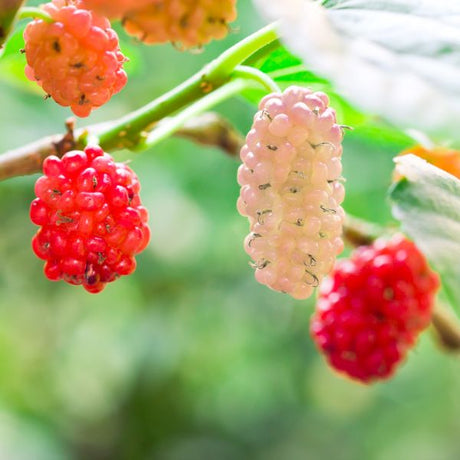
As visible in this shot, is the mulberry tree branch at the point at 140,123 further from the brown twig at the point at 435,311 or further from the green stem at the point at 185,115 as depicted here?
the brown twig at the point at 435,311

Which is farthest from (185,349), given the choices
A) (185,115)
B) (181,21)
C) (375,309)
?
(181,21)

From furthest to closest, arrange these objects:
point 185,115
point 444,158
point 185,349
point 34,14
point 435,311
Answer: point 185,349 → point 435,311 → point 444,158 → point 185,115 → point 34,14

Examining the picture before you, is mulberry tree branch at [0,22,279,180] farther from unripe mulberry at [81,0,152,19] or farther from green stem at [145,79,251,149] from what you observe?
unripe mulberry at [81,0,152,19]

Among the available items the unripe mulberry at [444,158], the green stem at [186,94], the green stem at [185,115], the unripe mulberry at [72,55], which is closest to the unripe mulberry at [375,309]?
the unripe mulberry at [444,158]

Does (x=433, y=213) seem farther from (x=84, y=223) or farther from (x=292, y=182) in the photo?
(x=84, y=223)

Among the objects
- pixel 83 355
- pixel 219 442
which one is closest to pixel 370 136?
pixel 83 355

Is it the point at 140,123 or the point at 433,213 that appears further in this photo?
the point at 140,123

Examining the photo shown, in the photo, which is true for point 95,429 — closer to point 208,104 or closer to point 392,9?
point 208,104

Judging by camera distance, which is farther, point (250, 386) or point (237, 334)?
point (250, 386)
